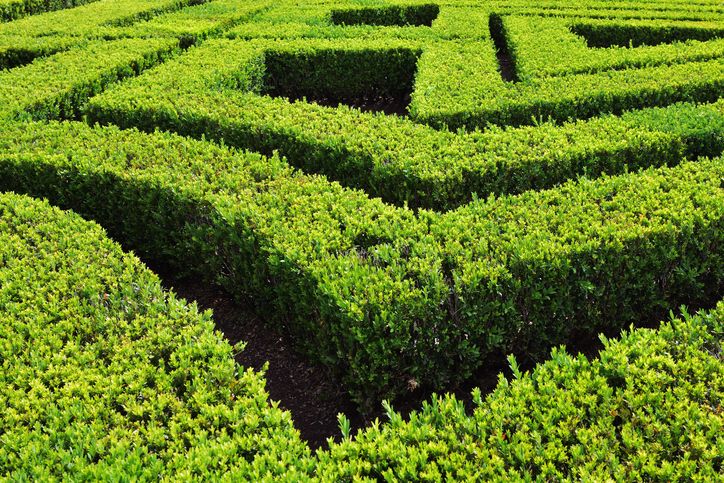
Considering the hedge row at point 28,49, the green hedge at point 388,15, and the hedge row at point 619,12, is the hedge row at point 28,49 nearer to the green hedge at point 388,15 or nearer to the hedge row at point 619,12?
the green hedge at point 388,15

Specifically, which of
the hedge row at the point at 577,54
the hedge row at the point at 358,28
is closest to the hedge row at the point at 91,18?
the hedge row at the point at 358,28

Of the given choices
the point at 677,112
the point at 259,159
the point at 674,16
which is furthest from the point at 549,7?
the point at 259,159

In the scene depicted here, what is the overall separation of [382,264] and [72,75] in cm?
958

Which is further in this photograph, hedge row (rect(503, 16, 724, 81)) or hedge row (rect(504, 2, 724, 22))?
hedge row (rect(504, 2, 724, 22))

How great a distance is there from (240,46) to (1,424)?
11.5 m

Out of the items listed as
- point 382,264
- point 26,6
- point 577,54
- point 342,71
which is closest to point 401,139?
point 382,264

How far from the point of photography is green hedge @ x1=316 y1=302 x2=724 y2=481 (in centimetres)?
391

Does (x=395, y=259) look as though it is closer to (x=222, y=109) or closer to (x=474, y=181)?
(x=474, y=181)

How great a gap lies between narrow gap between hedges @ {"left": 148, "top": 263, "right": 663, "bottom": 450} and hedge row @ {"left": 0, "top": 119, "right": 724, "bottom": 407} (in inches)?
10.2

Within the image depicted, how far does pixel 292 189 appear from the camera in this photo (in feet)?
25.3

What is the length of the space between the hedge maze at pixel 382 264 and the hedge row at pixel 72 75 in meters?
0.07

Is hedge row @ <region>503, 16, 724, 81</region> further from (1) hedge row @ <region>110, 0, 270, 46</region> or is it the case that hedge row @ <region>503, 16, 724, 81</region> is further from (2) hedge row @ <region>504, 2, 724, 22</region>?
(1) hedge row @ <region>110, 0, 270, 46</region>

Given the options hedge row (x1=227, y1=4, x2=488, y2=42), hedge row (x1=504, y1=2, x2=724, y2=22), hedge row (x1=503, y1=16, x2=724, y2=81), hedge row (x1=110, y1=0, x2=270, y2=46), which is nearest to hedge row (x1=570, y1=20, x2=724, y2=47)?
hedge row (x1=504, y1=2, x2=724, y2=22)

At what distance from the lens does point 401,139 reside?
916 cm
